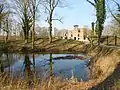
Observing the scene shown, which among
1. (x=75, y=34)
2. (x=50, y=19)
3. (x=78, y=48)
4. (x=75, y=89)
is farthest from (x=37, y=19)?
(x=75, y=34)

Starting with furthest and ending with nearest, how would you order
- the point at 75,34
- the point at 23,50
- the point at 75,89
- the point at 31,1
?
the point at 75,34
the point at 31,1
the point at 23,50
the point at 75,89

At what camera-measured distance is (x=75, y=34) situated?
118625 mm

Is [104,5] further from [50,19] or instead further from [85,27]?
[85,27]

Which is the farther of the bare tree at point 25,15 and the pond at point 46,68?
the bare tree at point 25,15

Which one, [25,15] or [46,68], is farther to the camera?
[25,15]

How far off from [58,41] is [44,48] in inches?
235

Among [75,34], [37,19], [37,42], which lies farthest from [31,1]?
[75,34]

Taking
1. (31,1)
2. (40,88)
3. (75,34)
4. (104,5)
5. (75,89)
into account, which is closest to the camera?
(40,88)

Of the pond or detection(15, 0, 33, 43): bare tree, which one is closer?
the pond

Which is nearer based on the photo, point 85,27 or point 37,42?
point 37,42

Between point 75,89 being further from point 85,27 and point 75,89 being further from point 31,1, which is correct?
point 85,27

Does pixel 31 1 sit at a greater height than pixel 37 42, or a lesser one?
greater

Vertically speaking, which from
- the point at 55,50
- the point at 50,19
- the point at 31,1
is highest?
the point at 31,1

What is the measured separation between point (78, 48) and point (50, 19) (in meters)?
8.92
